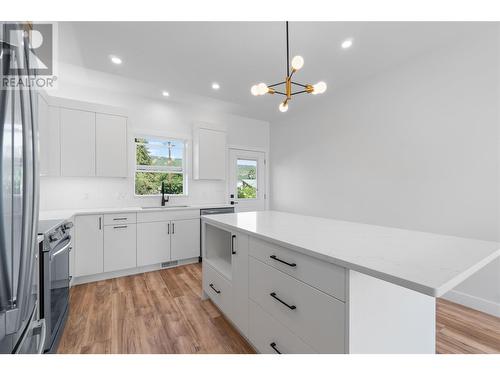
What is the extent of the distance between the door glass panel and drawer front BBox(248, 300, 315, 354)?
137 inches

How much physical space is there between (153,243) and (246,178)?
2.47 metres

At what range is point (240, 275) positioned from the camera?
67.4 inches

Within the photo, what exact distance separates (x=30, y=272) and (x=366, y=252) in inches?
57.8

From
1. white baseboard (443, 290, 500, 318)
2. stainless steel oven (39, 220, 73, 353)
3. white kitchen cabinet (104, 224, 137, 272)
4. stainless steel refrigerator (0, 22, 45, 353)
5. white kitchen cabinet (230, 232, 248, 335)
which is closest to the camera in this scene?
stainless steel refrigerator (0, 22, 45, 353)

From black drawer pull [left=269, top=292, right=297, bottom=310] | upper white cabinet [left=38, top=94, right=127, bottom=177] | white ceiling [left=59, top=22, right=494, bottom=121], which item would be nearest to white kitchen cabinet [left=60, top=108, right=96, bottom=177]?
upper white cabinet [left=38, top=94, right=127, bottom=177]

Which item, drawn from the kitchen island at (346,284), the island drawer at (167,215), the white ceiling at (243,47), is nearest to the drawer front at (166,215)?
the island drawer at (167,215)

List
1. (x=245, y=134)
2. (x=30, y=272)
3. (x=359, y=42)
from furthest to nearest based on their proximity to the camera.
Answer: (x=245, y=134), (x=359, y=42), (x=30, y=272)

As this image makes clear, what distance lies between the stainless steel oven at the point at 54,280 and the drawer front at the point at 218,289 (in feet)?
3.88

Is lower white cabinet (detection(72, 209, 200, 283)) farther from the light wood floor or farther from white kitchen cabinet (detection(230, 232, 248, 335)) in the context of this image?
white kitchen cabinet (detection(230, 232, 248, 335))

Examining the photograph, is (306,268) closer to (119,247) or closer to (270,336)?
(270,336)

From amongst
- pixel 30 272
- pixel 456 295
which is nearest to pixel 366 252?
pixel 30 272

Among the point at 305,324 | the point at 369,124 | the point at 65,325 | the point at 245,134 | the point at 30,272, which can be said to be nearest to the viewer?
the point at 30,272

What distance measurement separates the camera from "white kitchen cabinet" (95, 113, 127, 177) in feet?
10.5

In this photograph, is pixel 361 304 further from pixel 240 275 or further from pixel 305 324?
pixel 240 275
